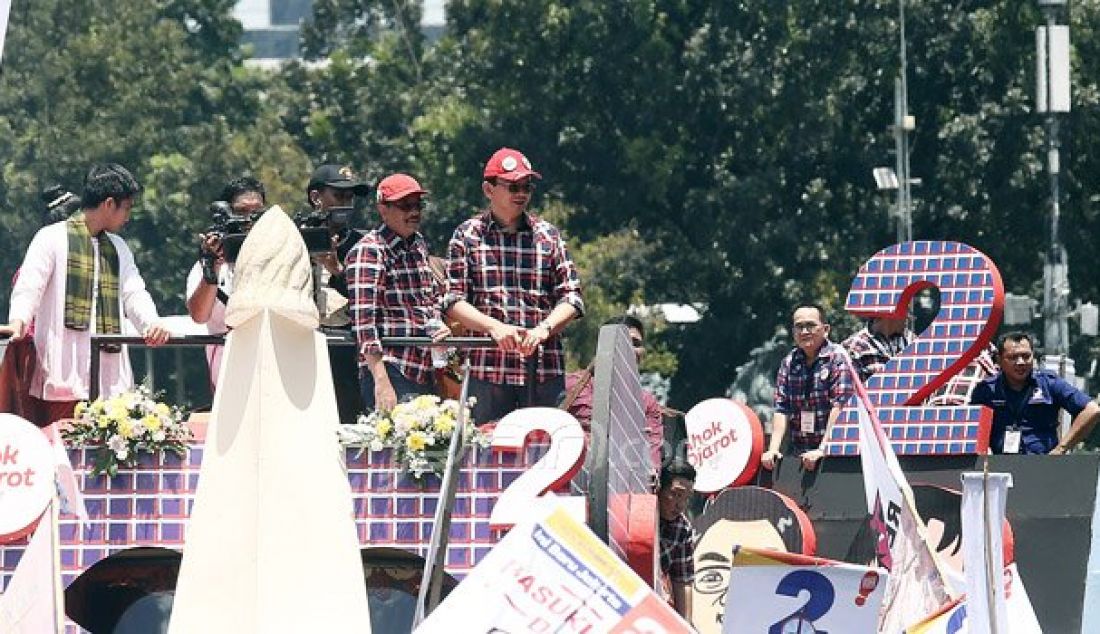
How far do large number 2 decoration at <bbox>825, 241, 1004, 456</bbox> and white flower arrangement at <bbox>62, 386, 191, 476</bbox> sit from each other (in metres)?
4.00

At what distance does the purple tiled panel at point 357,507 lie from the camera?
506 inches

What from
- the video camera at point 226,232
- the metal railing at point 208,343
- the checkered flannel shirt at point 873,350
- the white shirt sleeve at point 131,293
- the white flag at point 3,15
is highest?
the white flag at point 3,15

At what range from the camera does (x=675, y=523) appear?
13086 millimetres

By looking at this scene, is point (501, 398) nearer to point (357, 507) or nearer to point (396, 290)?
point (396, 290)

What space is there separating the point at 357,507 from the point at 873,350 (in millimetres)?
4253

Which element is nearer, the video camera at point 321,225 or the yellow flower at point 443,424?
the yellow flower at point 443,424

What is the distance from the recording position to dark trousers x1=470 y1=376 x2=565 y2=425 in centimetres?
1330

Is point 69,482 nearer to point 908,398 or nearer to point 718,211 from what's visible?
point 908,398

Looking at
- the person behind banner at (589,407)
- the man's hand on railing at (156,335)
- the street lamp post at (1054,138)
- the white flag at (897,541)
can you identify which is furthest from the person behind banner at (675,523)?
the street lamp post at (1054,138)

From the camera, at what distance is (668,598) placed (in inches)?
519

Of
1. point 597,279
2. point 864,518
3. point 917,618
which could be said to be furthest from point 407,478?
point 597,279

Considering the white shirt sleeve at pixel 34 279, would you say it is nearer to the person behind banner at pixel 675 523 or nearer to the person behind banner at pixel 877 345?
the person behind banner at pixel 675 523

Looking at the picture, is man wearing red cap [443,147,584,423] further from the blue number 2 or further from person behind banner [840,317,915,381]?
person behind banner [840,317,915,381]

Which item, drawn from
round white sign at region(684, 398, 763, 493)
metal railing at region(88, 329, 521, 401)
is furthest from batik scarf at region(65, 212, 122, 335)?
round white sign at region(684, 398, 763, 493)
